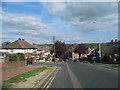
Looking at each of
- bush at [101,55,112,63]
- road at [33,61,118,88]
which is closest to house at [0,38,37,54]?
bush at [101,55,112,63]

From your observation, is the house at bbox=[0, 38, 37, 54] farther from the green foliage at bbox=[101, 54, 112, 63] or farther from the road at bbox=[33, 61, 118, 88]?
the road at bbox=[33, 61, 118, 88]

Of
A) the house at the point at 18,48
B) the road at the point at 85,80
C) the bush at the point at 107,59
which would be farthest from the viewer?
the house at the point at 18,48

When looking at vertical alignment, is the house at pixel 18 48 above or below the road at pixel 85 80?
above

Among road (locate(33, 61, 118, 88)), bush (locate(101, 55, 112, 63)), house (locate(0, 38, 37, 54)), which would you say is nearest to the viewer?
road (locate(33, 61, 118, 88))

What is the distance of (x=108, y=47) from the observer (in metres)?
69.8

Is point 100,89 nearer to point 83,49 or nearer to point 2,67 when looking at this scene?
point 2,67

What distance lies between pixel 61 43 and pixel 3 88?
70.4 metres

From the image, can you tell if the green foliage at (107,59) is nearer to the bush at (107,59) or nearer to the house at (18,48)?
the bush at (107,59)

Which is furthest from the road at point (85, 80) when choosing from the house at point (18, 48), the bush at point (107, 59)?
the house at point (18, 48)

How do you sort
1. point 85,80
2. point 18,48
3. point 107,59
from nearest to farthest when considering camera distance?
point 85,80 < point 107,59 < point 18,48

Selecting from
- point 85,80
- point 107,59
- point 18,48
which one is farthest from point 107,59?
point 85,80

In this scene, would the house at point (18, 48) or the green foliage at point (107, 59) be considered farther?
the house at point (18, 48)

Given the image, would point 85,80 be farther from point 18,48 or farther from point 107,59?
point 18,48

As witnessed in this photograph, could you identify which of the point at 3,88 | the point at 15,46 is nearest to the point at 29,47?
the point at 15,46
